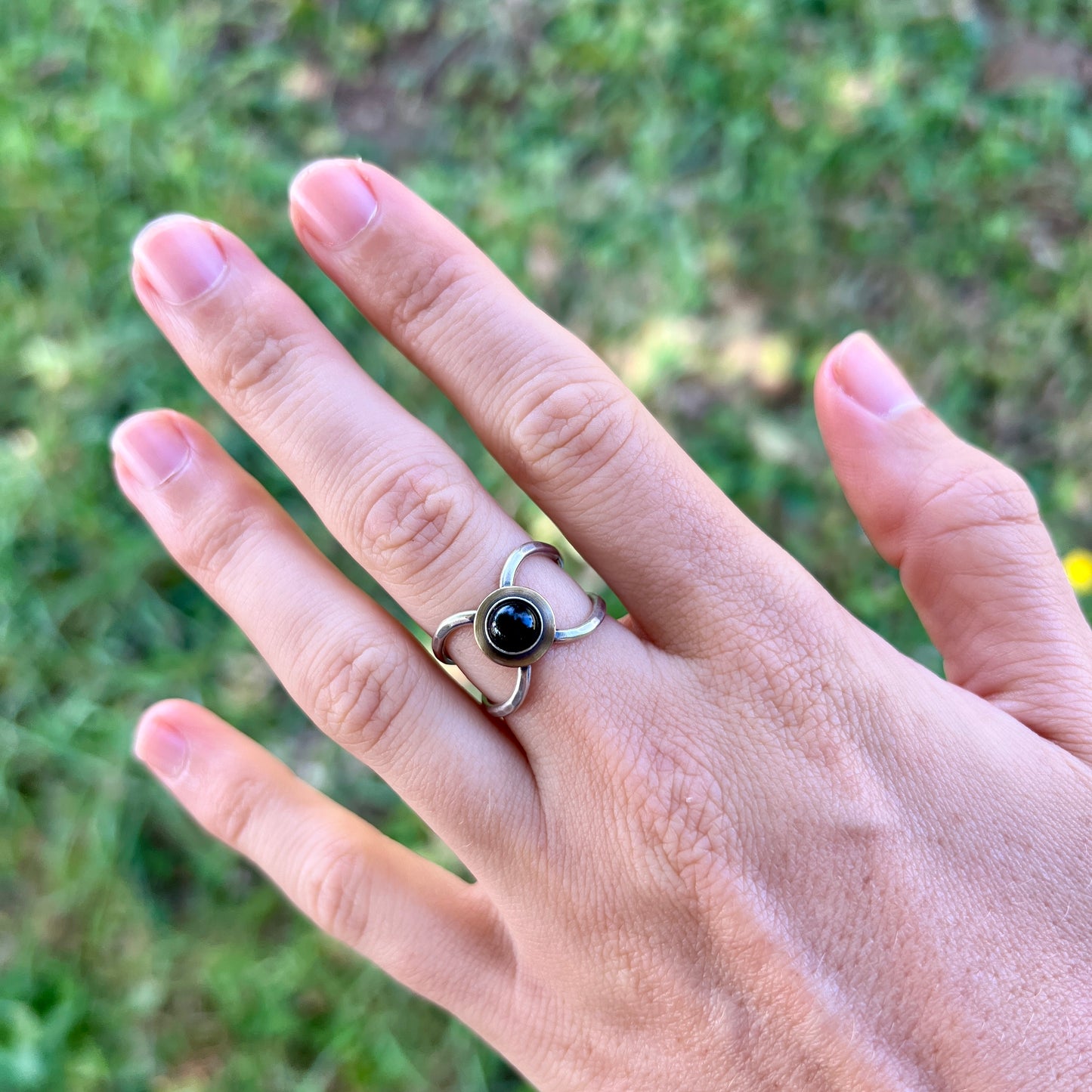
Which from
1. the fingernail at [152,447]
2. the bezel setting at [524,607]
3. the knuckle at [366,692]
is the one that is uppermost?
the bezel setting at [524,607]

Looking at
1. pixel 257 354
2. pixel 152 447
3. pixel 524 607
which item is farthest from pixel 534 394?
pixel 152 447

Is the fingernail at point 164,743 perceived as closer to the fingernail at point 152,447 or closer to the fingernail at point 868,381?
the fingernail at point 152,447

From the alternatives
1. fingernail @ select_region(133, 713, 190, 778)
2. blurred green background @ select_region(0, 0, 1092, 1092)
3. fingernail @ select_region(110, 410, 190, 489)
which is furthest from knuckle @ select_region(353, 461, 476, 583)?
blurred green background @ select_region(0, 0, 1092, 1092)

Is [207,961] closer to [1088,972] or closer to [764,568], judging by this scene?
[764,568]

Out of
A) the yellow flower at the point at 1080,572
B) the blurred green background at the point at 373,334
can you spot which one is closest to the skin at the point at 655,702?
the blurred green background at the point at 373,334

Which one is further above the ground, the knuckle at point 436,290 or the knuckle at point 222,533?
the knuckle at point 436,290

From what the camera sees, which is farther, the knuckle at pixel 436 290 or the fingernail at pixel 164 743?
the fingernail at pixel 164 743

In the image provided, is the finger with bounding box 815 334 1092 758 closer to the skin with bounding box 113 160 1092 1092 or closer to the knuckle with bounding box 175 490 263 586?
the skin with bounding box 113 160 1092 1092

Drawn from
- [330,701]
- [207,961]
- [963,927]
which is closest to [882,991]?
[963,927]
